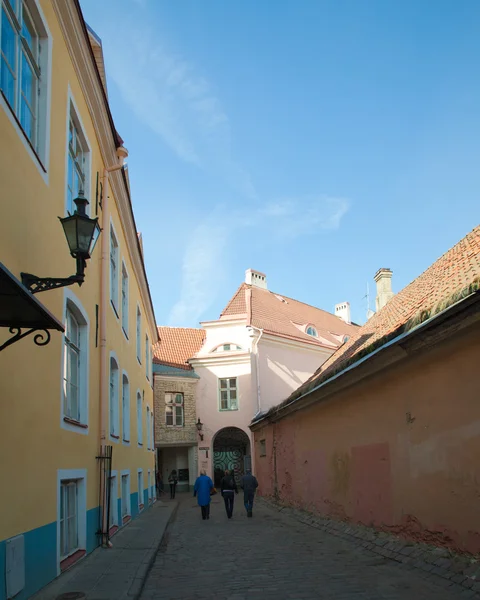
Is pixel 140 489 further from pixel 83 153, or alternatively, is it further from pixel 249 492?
pixel 83 153

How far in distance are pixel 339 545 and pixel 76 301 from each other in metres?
5.98

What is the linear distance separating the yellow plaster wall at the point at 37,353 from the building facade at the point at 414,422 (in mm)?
4377

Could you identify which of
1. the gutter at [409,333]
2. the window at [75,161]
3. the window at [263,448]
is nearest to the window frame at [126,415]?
the gutter at [409,333]

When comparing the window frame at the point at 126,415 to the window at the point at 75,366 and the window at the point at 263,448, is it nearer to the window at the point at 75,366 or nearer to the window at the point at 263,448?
the window at the point at 75,366

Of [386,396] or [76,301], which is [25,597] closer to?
[76,301]

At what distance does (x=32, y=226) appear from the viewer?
6.43 m

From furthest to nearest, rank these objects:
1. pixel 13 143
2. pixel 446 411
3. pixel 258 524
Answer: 1. pixel 258 524
2. pixel 446 411
3. pixel 13 143

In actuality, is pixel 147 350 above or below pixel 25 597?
above

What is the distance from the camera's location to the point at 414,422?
854 centimetres

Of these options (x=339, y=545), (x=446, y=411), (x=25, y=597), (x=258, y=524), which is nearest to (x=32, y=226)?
(x=25, y=597)

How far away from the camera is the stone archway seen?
32.8 meters

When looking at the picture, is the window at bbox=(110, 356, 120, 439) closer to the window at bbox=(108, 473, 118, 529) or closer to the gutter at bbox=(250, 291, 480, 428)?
the window at bbox=(108, 473, 118, 529)

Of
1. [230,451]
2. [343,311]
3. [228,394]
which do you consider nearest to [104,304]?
[228,394]

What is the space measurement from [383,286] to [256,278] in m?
16.9
